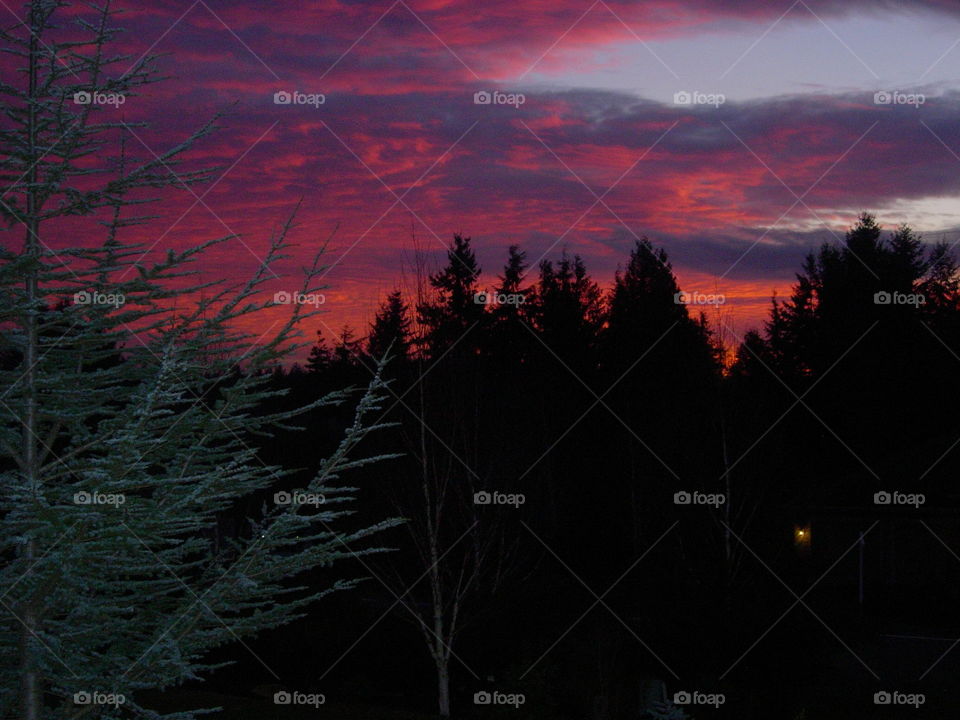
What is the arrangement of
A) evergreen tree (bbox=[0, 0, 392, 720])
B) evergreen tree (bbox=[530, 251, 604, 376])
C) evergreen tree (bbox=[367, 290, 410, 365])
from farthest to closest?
evergreen tree (bbox=[530, 251, 604, 376]), evergreen tree (bbox=[367, 290, 410, 365]), evergreen tree (bbox=[0, 0, 392, 720])

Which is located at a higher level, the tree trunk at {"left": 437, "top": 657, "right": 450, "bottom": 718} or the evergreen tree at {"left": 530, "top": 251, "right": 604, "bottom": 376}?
the evergreen tree at {"left": 530, "top": 251, "right": 604, "bottom": 376}

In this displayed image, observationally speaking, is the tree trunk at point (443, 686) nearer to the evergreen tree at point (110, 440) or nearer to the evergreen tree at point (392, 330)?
the evergreen tree at point (392, 330)

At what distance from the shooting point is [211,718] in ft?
51.3

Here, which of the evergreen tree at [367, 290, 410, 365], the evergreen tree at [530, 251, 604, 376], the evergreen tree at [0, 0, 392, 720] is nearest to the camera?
the evergreen tree at [0, 0, 392, 720]

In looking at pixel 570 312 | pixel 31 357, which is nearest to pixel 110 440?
A: pixel 31 357

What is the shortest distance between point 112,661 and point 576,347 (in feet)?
104

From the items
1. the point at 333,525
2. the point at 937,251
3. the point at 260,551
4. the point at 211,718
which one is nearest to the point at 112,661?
the point at 260,551

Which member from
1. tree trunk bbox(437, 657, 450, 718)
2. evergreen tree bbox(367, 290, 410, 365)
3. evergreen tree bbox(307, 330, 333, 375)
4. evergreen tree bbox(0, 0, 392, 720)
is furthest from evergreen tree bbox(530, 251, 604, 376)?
evergreen tree bbox(0, 0, 392, 720)

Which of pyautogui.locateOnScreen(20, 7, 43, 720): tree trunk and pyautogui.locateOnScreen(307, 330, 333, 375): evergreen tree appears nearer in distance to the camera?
pyautogui.locateOnScreen(20, 7, 43, 720): tree trunk

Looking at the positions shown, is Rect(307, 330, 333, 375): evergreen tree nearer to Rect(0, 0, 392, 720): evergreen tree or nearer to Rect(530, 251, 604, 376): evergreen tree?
Rect(530, 251, 604, 376): evergreen tree

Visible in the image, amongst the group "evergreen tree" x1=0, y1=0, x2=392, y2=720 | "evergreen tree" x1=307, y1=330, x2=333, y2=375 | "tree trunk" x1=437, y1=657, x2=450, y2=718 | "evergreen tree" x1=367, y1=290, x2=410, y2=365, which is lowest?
"tree trunk" x1=437, y1=657, x2=450, y2=718

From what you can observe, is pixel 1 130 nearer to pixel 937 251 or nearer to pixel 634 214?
pixel 634 214

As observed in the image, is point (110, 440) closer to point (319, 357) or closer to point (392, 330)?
point (392, 330)

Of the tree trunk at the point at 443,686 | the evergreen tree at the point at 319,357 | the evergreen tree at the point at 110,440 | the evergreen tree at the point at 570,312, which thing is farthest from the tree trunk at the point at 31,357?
the evergreen tree at the point at 319,357
